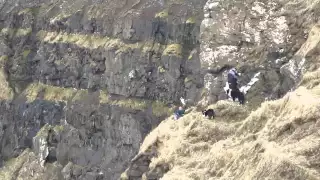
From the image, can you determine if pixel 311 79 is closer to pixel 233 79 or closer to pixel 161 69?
pixel 233 79

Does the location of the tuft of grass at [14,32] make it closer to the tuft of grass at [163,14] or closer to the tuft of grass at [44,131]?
the tuft of grass at [44,131]

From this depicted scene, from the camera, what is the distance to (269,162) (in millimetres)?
13172

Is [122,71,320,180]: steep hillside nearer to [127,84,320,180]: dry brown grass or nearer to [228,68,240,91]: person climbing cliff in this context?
[127,84,320,180]: dry brown grass

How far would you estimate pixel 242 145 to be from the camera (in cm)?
1623

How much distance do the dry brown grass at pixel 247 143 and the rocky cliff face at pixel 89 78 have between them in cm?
1105

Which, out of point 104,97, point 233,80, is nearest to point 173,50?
point 104,97

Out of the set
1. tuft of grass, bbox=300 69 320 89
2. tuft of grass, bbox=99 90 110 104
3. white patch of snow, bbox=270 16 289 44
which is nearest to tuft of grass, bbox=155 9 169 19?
tuft of grass, bbox=99 90 110 104

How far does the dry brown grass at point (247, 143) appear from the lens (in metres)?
12.9

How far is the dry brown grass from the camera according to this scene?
42.3 ft

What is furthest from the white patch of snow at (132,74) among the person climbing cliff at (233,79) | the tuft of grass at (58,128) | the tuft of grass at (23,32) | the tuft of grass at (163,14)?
the person climbing cliff at (233,79)

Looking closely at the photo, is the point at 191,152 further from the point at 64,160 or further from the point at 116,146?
the point at 64,160

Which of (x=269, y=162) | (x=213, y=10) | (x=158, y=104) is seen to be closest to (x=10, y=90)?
(x=158, y=104)

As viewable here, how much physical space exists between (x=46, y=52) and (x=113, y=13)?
32.9ft

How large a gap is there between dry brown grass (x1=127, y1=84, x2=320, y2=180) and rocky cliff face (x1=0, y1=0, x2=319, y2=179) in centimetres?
1105
